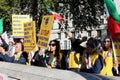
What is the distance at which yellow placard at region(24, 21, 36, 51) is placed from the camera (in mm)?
8844

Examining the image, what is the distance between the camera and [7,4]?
2686 cm

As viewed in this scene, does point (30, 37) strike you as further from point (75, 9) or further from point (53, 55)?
point (75, 9)

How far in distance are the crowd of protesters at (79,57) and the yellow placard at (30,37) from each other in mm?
139

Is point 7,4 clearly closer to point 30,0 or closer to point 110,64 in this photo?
point 30,0

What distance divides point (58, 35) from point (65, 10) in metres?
39.3

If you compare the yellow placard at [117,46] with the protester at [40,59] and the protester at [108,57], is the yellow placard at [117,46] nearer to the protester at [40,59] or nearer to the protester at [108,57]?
the protester at [108,57]

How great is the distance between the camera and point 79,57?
8430 mm

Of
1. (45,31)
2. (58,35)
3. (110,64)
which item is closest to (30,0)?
(45,31)

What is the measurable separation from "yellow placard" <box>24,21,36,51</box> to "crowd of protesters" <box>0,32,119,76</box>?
14cm

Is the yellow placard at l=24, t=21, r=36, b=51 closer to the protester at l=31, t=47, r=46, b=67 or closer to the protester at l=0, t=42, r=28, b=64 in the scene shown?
the protester at l=0, t=42, r=28, b=64

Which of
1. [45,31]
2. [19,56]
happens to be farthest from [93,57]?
[19,56]

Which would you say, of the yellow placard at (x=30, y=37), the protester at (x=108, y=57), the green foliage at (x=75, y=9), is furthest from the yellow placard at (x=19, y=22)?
the green foliage at (x=75, y=9)

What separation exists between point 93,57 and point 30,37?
79.3 inches

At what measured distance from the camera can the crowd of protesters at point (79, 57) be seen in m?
7.22
